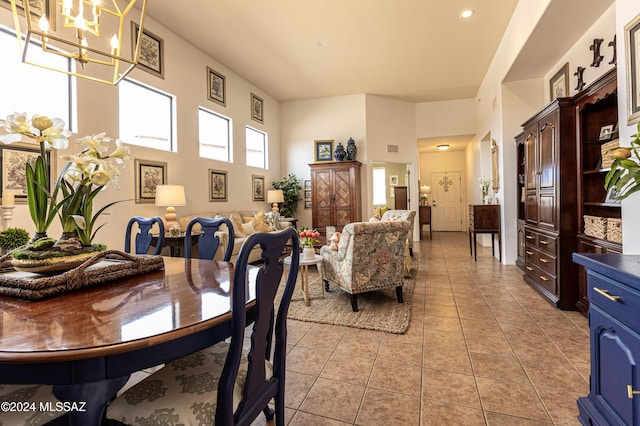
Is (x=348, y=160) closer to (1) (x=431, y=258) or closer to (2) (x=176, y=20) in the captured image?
(1) (x=431, y=258)

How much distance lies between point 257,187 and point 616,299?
6.28 m

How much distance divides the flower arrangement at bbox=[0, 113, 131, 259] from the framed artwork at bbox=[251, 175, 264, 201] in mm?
5345

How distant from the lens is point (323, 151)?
7.60 m

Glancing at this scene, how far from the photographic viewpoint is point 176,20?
14.1 ft

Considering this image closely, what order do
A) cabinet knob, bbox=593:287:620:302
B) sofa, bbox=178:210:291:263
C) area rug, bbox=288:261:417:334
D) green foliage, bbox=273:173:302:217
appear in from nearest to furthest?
cabinet knob, bbox=593:287:620:302, area rug, bbox=288:261:417:334, sofa, bbox=178:210:291:263, green foliage, bbox=273:173:302:217

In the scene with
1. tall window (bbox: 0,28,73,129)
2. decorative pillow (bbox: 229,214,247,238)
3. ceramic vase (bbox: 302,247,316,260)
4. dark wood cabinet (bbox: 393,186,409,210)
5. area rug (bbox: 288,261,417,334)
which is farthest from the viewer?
dark wood cabinet (bbox: 393,186,409,210)

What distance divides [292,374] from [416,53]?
544cm

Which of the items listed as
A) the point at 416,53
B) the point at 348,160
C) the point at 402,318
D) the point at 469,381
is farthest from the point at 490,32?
the point at 469,381

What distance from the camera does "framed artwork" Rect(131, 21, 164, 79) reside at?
4.03m

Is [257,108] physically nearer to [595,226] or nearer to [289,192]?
[289,192]

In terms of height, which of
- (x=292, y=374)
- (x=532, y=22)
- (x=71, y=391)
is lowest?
(x=292, y=374)

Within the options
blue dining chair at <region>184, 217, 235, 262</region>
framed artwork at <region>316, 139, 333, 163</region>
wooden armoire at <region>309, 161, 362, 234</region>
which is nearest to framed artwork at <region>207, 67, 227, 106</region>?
wooden armoire at <region>309, 161, 362, 234</region>

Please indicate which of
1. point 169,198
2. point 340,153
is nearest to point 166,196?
point 169,198

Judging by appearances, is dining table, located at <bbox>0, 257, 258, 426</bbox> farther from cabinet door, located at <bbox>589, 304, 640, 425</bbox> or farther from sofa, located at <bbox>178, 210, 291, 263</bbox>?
sofa, located at <bbox>178, 210, 291, 263</bbox>
